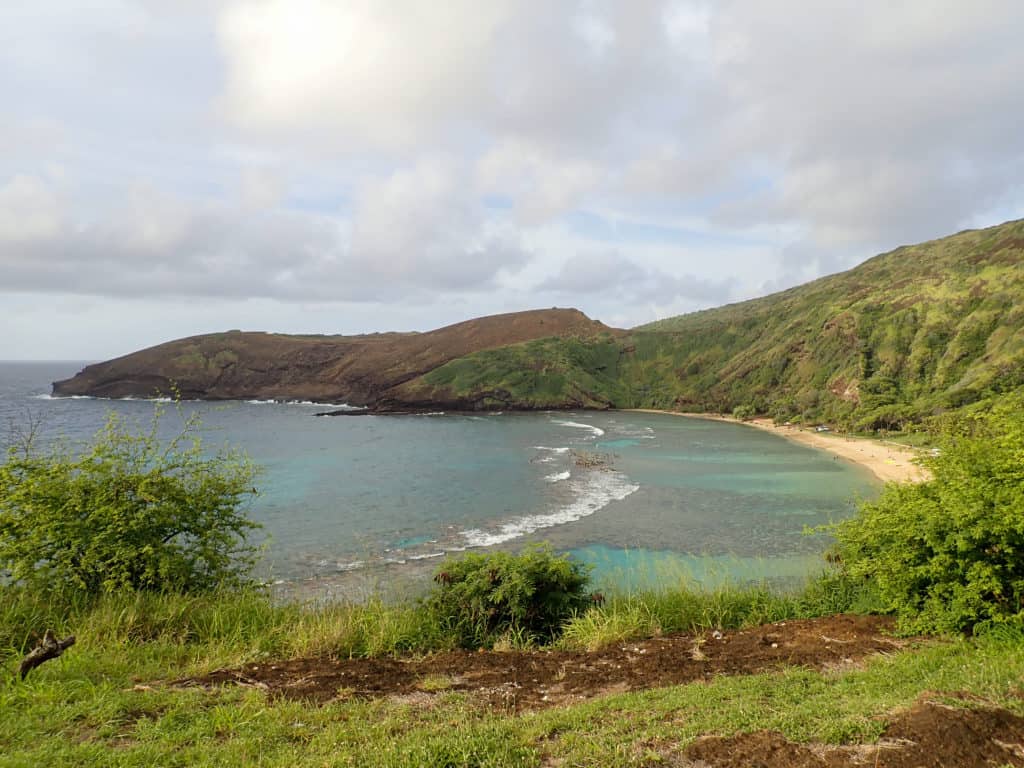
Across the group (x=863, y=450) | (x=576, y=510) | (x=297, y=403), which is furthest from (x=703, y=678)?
(x=297, y=403)

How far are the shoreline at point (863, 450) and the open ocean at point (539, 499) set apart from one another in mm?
2323

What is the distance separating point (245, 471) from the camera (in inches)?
484

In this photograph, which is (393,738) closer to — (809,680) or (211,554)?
(809,680)

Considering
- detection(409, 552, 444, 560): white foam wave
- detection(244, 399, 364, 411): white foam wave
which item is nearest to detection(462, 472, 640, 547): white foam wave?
detection(409, 552, 444, 560): white foam wave

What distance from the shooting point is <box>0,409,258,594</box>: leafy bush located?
931 cm

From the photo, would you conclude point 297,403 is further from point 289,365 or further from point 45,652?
point 45,652

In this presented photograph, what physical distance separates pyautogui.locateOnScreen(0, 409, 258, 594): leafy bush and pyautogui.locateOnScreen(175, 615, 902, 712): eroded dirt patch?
3997 mm

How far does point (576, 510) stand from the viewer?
106 ft

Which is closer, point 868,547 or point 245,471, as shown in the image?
point 868,547

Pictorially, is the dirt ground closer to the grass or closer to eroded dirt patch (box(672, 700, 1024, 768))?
eroded dirt patch (box(672, 700, 1024, 768))

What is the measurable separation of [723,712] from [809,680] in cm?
152

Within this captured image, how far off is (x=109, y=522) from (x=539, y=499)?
1083 inches

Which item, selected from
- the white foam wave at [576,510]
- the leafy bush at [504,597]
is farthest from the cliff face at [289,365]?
the leafy bush at [504,597]

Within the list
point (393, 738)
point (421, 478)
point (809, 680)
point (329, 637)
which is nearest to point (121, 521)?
point (329, 637)
